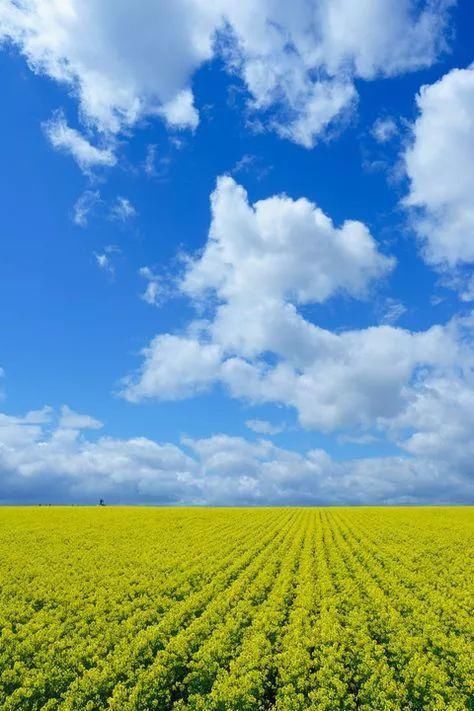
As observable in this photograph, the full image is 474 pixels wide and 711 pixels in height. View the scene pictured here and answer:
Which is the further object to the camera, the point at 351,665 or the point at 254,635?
the point at 254,635

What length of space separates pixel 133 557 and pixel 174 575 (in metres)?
7.98

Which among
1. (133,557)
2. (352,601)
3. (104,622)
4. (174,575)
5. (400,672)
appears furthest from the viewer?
(133,557)

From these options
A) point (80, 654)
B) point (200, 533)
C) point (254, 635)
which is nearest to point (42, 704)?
point (80, 654)

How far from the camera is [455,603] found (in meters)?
22.6

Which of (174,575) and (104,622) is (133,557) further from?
(104,622)

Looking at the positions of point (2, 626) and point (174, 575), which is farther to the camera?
point (174, 575)

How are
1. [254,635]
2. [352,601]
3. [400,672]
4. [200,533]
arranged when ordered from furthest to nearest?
[200,533], [352,601], [254,635], [400,672]

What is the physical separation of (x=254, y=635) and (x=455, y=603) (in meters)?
10.7

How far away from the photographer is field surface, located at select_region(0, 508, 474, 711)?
1387 centimetres

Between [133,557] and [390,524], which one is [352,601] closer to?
[133,557]

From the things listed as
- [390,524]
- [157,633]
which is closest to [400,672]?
[157,633]

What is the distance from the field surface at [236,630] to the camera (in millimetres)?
13867

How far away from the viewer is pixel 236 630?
59.7ft

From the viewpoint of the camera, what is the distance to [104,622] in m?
19.5
